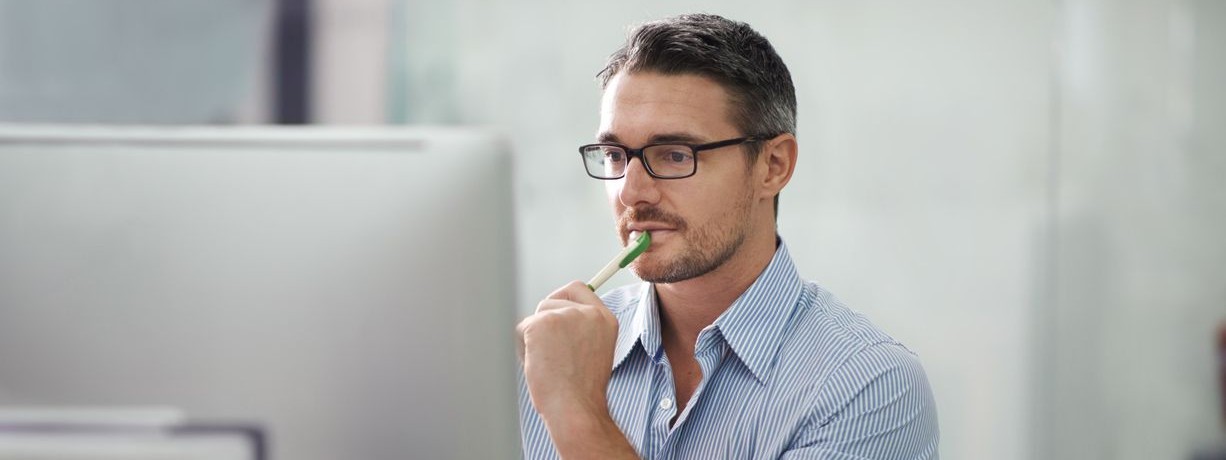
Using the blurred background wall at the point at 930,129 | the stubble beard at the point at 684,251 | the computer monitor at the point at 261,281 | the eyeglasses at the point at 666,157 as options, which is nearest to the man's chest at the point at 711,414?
the stubble beard at the point at 684,251

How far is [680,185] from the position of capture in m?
1.42

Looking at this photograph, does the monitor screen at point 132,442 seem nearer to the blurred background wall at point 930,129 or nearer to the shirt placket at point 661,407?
the shirt placket at point 661,407

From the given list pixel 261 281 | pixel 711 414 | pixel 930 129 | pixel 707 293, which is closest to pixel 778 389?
pixel 711 414

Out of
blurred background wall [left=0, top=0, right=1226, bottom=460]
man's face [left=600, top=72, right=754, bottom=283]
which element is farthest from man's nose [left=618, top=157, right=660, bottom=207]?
blurred background wall [left=0, top=0, right=1226, bottom=460]

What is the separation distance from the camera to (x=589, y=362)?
1218 millimetres

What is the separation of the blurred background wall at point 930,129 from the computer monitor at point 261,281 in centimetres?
193

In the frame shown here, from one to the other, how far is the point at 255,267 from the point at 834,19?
2136mm

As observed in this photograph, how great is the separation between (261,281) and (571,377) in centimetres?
61

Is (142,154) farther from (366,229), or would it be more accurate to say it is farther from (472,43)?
(472,43)

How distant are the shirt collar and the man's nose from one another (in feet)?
0.52

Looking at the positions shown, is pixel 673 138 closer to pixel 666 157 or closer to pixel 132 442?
pixel 666 157

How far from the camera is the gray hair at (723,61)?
1469 millimetres

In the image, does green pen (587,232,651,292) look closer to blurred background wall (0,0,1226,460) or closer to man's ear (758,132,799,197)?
man's ear (758,132,799,197)

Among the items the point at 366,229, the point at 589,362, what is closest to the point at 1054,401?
the point at 589,362
